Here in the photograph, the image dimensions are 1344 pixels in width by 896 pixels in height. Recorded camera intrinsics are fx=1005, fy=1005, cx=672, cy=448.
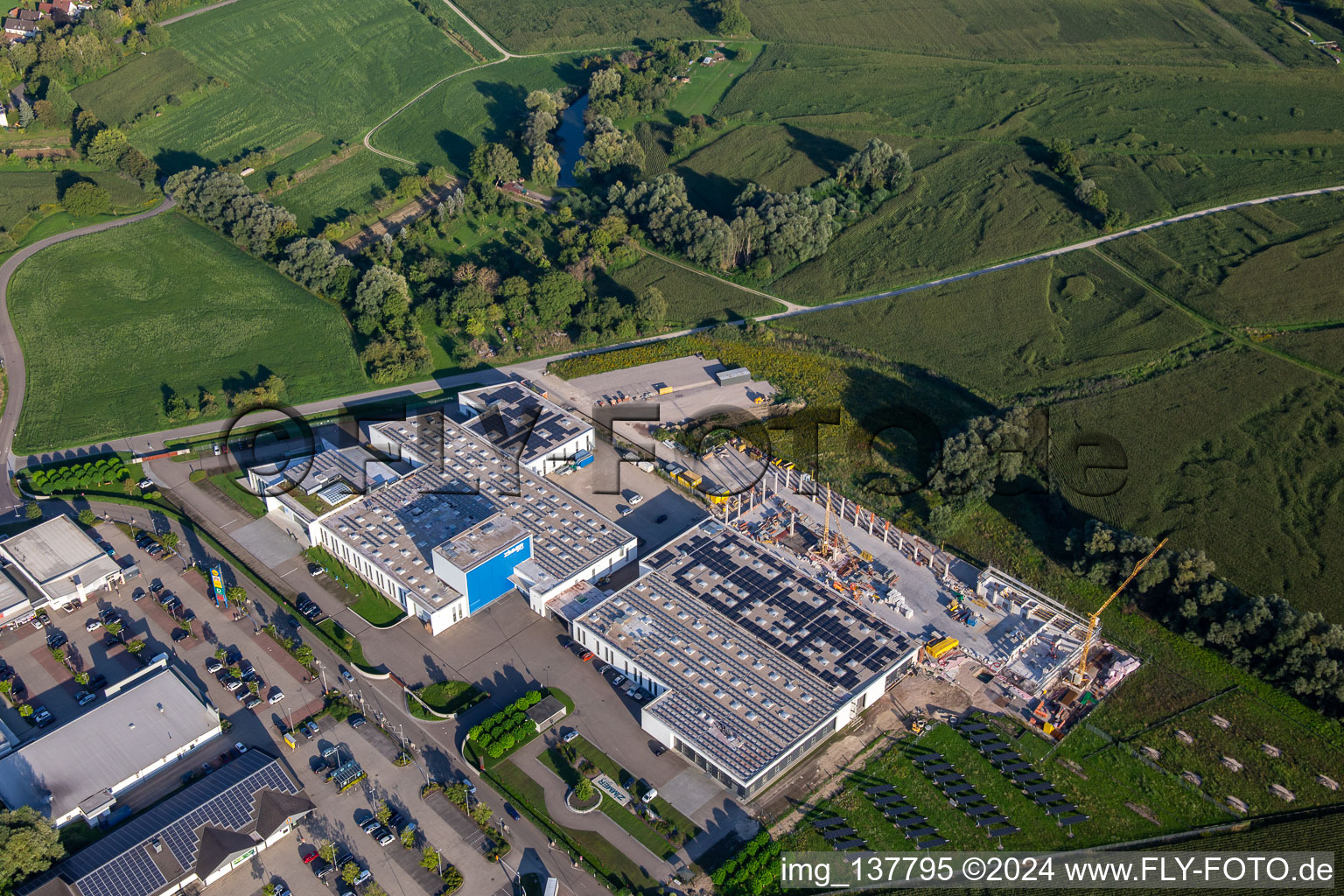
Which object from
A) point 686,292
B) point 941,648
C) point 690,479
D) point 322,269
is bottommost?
point 690,479

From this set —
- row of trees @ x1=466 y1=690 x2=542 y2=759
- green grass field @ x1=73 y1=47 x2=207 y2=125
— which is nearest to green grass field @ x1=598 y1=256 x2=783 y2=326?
row of trees @ x1=466 y1=690 x2=542 y2=759

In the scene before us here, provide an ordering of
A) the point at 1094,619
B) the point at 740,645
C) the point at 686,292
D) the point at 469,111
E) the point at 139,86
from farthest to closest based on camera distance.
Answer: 1. the point at 139,86
2. the point at 469,111
3. the point at 686,292
4. the point at 1094,619
5. the point at 740,645

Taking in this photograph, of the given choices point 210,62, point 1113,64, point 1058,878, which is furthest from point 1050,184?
point 210,62

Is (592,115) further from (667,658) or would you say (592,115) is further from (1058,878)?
(1058,878)

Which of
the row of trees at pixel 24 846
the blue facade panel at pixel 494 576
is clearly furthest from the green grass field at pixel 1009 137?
the row of trees at pixel 24 846

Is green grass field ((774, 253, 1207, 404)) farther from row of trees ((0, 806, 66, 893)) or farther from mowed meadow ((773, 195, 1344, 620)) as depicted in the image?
row of trees ((0, 806, 66, 893))

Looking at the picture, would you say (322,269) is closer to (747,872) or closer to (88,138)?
(88,138)

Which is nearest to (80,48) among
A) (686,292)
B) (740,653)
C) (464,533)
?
(686,292)
